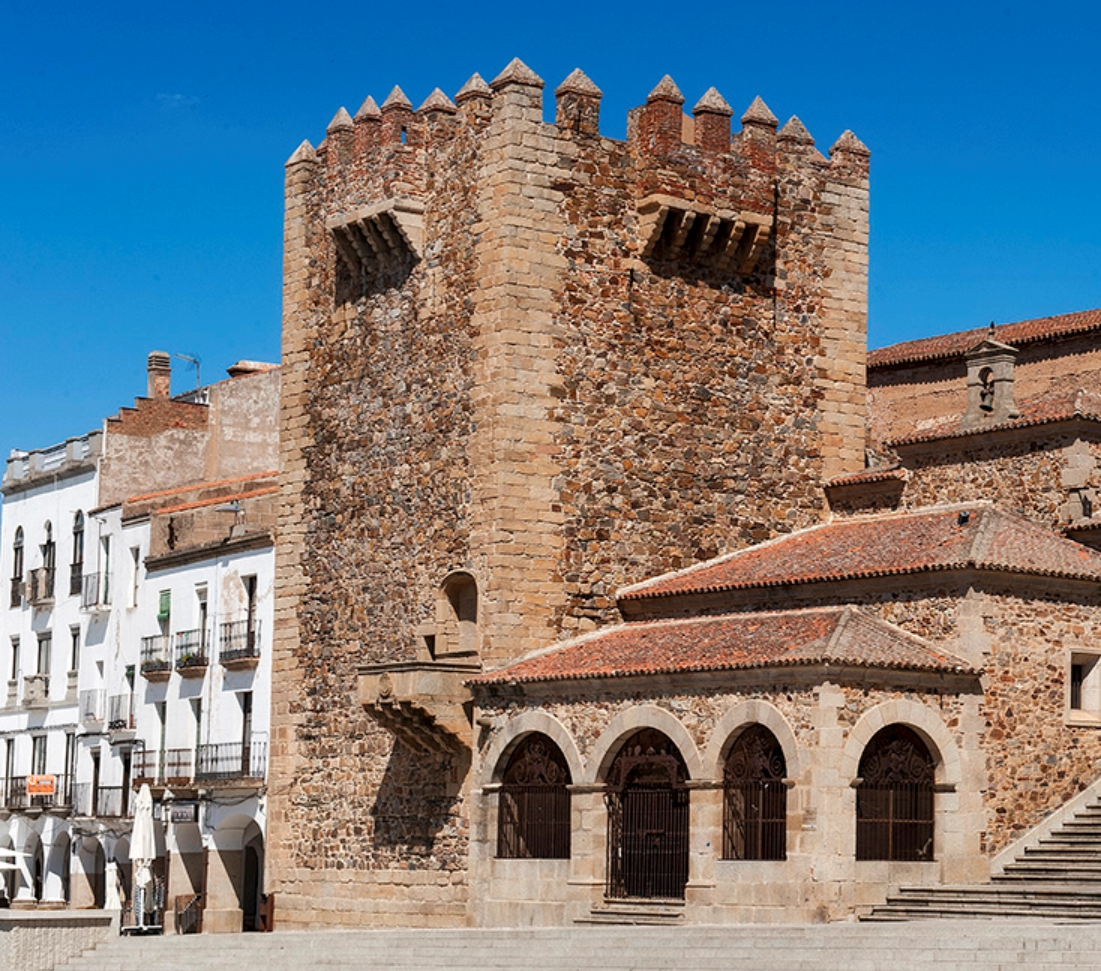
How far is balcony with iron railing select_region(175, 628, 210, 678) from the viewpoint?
4434cm

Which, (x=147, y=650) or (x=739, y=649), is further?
(x=147, y=650)

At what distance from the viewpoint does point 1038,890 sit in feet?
88.3

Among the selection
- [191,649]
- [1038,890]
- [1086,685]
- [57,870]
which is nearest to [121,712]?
[191,649]

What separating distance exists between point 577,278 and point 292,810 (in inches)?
348

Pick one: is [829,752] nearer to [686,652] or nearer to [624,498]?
[686,652]

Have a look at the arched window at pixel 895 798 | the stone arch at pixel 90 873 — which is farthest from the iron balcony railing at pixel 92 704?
the arched window at pixel 895 798

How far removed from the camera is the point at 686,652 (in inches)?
1146

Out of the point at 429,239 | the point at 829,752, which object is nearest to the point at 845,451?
the point at 429,239

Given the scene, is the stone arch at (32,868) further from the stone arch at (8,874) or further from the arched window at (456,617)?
the arched window at (456,617)

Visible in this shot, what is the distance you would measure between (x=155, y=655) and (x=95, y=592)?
147 inches

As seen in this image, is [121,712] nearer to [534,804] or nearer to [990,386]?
[534,804]

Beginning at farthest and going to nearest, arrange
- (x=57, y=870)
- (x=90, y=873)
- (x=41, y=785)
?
(x=57, y=870) → (x=41, y=785) → (x=90, y=873)

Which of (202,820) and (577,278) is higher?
(577,278)

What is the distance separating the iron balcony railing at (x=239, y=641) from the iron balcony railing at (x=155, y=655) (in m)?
2.38
